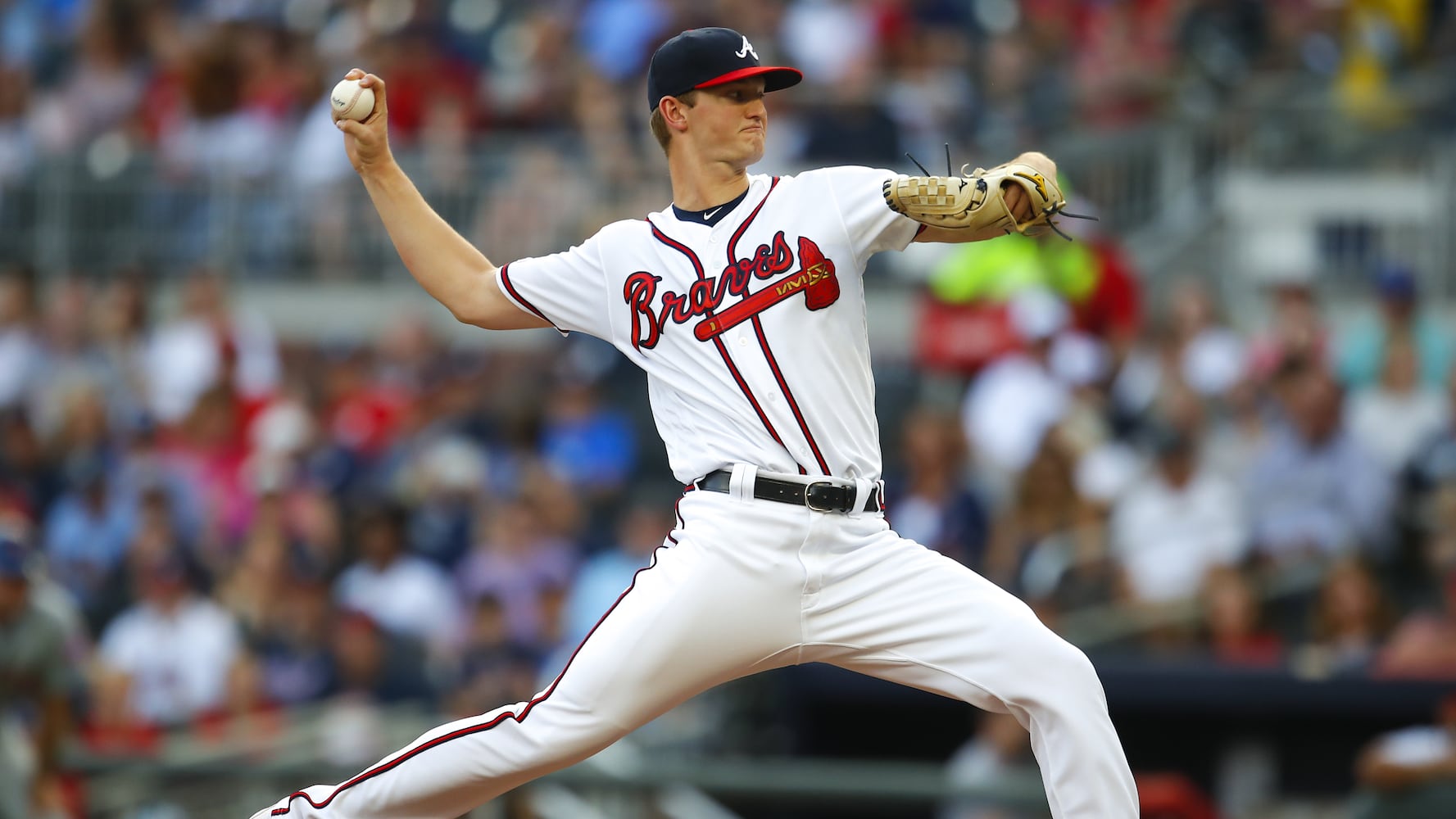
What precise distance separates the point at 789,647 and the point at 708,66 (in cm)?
140

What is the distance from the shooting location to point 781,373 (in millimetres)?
4633

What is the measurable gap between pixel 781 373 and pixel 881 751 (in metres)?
5.09

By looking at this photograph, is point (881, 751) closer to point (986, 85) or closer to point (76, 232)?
point (986, 85)

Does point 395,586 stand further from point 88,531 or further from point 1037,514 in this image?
point 1037,514

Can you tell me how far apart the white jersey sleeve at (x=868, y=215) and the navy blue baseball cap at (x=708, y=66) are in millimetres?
275

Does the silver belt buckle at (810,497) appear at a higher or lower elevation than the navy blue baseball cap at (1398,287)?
higher

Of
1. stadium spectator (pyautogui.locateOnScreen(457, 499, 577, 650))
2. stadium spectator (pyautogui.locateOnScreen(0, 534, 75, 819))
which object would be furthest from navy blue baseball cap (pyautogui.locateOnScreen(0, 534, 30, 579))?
stadium spectator (pyautogui.locateOnScreen(457, 499, 577, 650))

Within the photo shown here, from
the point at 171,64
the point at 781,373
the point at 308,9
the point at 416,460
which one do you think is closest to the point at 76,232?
the point at 171,64

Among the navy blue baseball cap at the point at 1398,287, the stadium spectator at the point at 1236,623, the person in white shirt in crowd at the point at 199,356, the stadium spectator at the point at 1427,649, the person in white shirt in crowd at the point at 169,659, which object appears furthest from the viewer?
the person in white shirt in crowd at the point at 199,356

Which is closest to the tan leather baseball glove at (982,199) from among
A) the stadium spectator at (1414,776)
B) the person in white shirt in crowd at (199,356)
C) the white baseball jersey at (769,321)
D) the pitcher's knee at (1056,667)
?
the white baseball jersey at (769,321)

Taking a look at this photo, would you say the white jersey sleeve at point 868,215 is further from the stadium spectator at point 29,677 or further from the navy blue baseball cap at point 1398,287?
the navy blue baseball cap at point 1398,287

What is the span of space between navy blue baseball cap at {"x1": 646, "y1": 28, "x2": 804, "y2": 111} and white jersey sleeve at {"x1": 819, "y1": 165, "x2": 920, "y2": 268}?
10.8 inches

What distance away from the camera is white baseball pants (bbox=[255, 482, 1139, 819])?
4.57 m

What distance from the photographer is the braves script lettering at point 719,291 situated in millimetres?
4637
